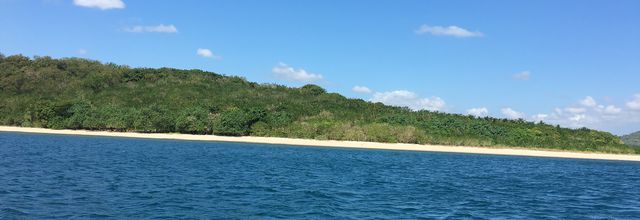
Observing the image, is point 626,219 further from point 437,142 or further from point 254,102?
point 254,102

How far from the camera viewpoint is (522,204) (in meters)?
25.5

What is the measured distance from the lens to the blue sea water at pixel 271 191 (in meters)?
19.7

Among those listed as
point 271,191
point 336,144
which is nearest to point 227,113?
point 336,144

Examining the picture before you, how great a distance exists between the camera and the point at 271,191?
2536 cm

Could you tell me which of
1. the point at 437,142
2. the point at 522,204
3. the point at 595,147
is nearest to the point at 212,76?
the point at 437,142

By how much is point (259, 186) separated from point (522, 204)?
1328cm

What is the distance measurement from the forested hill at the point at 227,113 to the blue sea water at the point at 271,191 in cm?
3747

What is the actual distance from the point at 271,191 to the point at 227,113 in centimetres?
5560

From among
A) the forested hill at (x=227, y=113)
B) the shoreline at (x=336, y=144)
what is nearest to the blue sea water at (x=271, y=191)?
the shoreline at (x=336, y=144)

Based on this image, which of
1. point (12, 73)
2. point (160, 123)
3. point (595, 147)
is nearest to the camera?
point (160, 123)

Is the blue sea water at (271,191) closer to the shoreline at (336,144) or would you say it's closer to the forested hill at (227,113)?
the shoreline at (336,144)

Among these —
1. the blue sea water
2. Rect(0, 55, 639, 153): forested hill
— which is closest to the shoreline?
Rect(0, 55, 639, 153): forested hill

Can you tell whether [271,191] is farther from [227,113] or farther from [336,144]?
[227,113]

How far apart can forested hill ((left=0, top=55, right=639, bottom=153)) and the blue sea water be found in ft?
123
